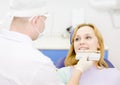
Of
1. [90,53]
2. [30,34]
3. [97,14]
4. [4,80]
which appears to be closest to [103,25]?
[97,14]

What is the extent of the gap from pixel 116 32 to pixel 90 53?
151 centimetres

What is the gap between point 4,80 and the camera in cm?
114

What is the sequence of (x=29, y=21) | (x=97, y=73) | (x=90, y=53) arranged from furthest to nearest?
(x=97, y=73) → (x=90, y=53) → (x=29, y=21)

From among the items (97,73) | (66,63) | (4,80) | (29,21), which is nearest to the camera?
(4,80)

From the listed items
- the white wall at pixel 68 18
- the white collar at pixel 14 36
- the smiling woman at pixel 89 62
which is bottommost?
the smiling woman at pixel 89 62

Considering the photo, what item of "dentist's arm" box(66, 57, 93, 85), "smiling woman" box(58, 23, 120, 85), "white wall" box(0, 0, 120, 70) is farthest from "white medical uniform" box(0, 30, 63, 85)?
"white wall" box(0, 0, 120, 70)

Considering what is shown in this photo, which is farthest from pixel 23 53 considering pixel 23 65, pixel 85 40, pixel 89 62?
pixel 85 40

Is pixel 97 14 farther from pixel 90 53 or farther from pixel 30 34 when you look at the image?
pixel 30 34

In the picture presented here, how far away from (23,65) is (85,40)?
98cm

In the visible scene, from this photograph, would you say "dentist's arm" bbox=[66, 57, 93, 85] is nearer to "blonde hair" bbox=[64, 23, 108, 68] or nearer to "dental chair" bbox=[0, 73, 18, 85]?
"blonde hair" bbox=[64, 23, 108, 68]

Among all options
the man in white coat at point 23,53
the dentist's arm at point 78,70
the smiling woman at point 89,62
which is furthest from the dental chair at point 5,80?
the smiling woman at point 89,62

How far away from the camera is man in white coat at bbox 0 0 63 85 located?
3.74 ft

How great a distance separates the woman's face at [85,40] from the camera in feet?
6.64

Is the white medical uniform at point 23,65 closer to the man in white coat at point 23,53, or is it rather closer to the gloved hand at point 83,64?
the man in white coat at point 23,53
